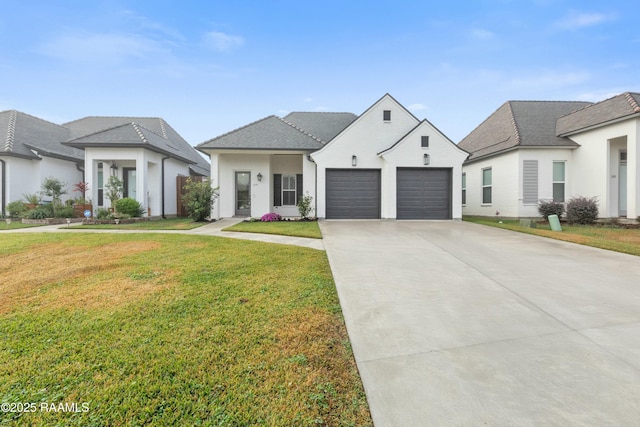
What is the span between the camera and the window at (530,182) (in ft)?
45.9

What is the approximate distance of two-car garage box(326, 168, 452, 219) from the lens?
43.4 feet

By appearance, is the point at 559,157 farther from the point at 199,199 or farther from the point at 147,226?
the point at 147,226

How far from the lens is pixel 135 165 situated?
15516 mm

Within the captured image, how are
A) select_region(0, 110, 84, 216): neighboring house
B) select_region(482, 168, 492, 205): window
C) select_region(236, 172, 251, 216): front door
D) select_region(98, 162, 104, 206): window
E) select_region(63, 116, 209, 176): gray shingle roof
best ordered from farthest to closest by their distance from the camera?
select_region(482, 168, 492, 205): window < select_region(98, 162, 104, 206): window < select_region(236, 172, 251, 216): front door < select_region(63, 116, 209, 176): gray shingle roof < select_region(0, 110, 84, 216): neighboring house

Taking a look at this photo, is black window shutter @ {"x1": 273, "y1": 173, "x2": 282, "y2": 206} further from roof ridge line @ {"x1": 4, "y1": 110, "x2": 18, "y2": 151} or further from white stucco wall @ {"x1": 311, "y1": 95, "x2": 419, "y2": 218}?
roof ridge line @ {"x1": 4, "y1": 110, "x2": 18, "y2": 151}

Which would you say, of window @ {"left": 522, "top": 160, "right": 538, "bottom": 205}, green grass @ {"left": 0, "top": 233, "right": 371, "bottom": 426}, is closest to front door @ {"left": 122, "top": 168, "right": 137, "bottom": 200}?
green grass @ {"left": 0, "top": 233, "right": 371, "bottom": 426}

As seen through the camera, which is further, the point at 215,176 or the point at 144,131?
the point at 144,131

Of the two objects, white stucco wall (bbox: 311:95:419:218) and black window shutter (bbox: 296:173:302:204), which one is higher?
white stucco wall (bbox: 311:95:419:218)

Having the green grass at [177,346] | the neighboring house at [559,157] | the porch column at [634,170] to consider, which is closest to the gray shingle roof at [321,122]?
the neighboring house at [559,157]

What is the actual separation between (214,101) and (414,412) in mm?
21092

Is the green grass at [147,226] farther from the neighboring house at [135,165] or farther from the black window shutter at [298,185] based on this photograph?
the black window shutter at [298,185]

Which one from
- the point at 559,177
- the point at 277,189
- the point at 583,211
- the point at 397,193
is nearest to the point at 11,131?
the point at 277,189

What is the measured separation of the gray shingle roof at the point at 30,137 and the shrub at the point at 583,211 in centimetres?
2535

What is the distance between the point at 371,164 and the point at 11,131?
19.3 meters
